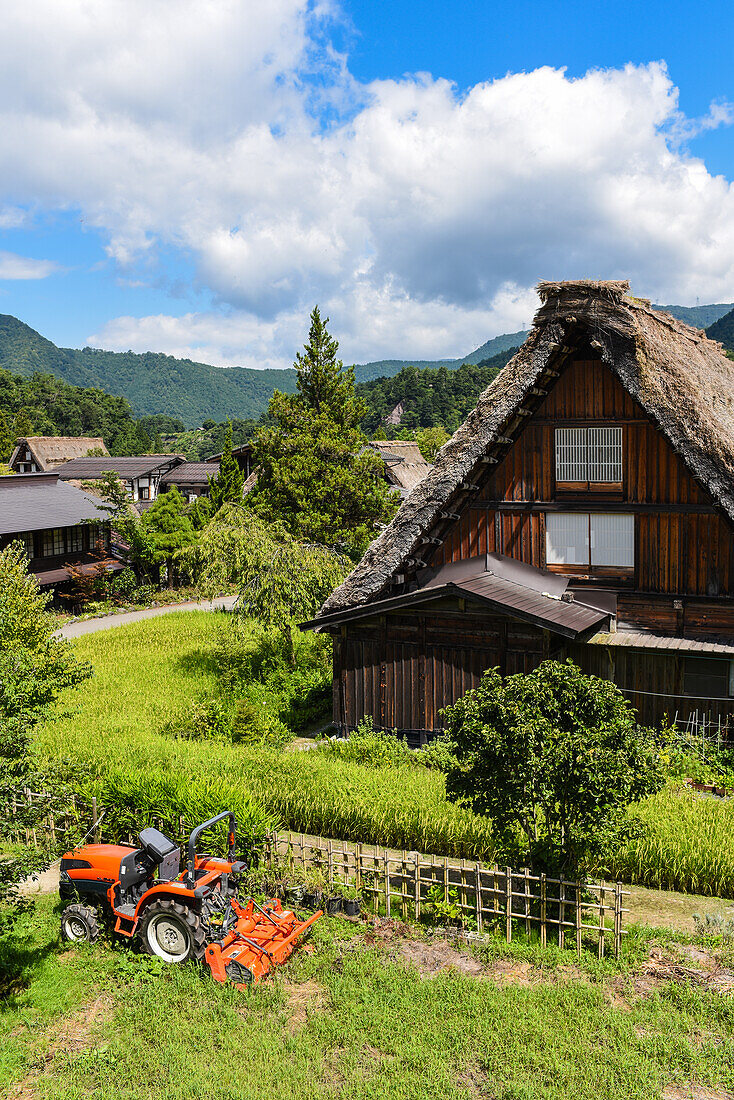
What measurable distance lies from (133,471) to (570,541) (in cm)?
5048

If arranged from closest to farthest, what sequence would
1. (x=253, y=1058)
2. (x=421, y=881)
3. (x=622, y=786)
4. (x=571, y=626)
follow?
(x=253, y=1058) → (x=622, y=786) → (x=421, y=881) → (x=571, y=626)

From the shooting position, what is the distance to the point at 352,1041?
6352 mm

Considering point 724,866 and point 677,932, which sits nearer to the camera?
point 677,932

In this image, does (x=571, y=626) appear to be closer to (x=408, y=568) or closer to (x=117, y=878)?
(x=408, y=568)

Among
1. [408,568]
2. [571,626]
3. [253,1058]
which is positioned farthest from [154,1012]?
[408,568]

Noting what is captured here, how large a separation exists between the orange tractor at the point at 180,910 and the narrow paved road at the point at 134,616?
19696 millimetres

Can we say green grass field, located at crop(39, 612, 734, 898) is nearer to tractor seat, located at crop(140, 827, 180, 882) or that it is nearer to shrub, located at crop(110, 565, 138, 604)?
tractor seat, located at crop(140, 827, 180, 882)

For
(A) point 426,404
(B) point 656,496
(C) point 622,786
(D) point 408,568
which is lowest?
(C) point 622,786

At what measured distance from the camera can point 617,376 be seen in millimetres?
13969

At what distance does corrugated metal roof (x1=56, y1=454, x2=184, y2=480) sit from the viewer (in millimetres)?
59469

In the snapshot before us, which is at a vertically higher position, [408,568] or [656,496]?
[656,496]

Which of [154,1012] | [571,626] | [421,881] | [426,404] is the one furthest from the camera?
[426,404]

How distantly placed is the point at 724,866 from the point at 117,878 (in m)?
6.61

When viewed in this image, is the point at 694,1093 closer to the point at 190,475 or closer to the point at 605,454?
the point at 605,454
